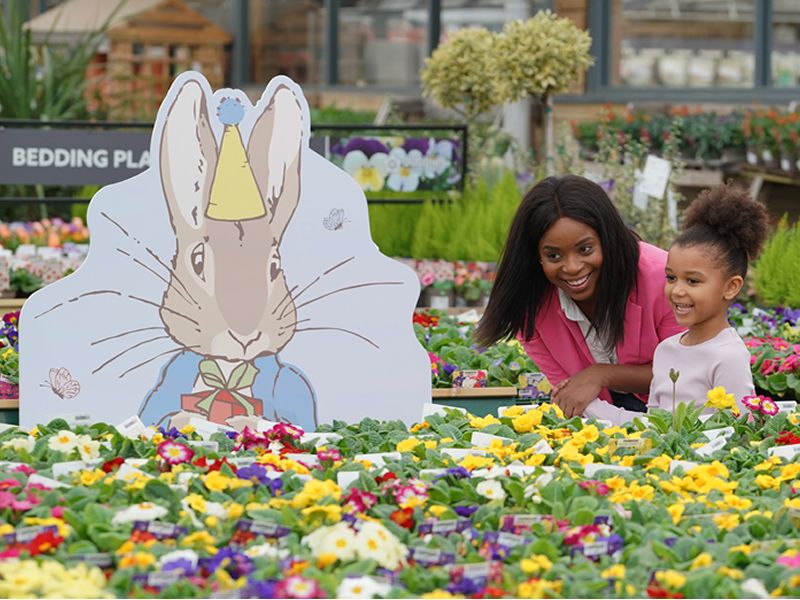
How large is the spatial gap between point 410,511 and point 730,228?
4.83 feet

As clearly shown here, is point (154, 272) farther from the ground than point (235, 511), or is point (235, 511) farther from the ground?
point (154, 272)

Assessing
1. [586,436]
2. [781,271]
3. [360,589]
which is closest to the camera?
[360,589]

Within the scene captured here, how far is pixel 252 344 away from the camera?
3.26 m

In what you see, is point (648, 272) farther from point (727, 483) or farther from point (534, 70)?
point (534, 70)

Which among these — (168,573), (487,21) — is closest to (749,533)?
(168,573)

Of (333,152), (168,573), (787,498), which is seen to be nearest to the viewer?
(168,573)

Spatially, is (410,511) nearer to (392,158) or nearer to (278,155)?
(278,155)

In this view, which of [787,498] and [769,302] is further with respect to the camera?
[769,302]

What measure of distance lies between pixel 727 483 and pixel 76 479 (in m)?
1.12

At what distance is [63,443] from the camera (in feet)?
8.95

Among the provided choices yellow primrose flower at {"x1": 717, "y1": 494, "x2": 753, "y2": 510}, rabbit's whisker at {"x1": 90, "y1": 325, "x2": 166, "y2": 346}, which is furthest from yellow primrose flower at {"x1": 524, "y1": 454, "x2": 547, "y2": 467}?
rabbit's whisker at {"x1": 90, "y1": 325, "x2": 166, "y2": 346}

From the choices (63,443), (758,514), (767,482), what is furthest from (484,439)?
(63,443)

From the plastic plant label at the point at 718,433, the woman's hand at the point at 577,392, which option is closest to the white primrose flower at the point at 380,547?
the plastic plant label at the point at 718,433

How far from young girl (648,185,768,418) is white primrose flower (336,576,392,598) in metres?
1.59
